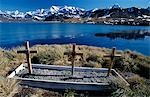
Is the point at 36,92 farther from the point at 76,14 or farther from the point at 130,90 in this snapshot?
the point at 76,14

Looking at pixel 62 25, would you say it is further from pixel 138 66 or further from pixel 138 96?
pixel 138 96

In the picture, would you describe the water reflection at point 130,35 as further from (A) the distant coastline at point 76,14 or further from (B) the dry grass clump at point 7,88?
(B) the dry grass clump at point 7,88

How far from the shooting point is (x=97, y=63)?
993cm

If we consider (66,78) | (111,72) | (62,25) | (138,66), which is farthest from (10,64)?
(62,25)

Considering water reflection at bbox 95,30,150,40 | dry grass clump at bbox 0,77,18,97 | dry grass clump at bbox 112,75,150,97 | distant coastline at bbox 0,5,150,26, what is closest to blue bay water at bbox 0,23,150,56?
water reflection at bbox 95,30,150,40

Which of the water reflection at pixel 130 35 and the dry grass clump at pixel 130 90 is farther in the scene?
the water reflection at pixel 130 35

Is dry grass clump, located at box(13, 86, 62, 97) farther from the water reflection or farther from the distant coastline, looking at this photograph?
the water reflection

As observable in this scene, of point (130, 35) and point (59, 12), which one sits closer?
point (59, 12)

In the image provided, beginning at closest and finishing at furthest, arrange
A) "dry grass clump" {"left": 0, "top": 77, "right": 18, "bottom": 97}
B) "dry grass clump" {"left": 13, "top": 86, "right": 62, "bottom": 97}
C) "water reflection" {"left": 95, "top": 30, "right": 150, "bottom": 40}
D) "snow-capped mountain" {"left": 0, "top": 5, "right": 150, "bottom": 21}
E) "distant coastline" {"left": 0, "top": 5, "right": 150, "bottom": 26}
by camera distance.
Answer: "dry grass clump" {"left": 0, "top": 77, "right": 18, "bottom": 97} < "dry grass clump" {"left": 13, "top": 86, "right": 62, "bottom": 97} < "snow-capped mountain" {"left": 0, "top": 5, "right": 150, "bottom": 21} < "distant coastline" {"left": 0, "top": 5, "right": 150, "bottom": 26} < "water reflection" {"left": 95, "top": 30, "right": 150, "bottom": 40}

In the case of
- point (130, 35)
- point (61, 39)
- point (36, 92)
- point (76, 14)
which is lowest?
point (130, 35)

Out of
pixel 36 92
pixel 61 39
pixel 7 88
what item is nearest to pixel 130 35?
pixel 61 39

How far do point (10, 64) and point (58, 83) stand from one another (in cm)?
245

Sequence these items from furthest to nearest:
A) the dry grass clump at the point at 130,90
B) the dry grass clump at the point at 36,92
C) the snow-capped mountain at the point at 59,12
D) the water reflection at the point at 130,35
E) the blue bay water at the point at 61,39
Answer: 1. the water reflection at the point at 130,35
2. the blue bay water at the point at 61,39
3. the snow-capped mountain at the point at 59,12
4. the dry grass clump at the point at 36,92
5. the dry grass clump at the point at 130,90

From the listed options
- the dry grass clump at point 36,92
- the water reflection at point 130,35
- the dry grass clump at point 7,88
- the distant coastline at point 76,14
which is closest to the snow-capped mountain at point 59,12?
the distant coastline at point 76,14
